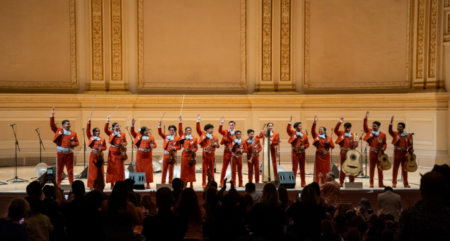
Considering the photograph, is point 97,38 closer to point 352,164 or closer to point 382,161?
point 352,164

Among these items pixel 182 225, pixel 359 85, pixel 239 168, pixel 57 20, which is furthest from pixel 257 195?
pixel 57 20

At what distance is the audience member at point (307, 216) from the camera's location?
423 centimetres

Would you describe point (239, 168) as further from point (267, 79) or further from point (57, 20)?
point (57, 20)

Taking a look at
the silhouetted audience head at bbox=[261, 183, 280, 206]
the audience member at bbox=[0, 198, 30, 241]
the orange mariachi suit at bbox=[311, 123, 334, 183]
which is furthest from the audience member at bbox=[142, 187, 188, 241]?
the orange mariachi suit at bbox=[311, 123, 334, 183]

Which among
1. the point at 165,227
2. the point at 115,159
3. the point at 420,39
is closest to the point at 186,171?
the point at 115,159

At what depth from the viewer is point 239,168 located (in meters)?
9.94

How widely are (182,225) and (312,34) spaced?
1133 centimetres

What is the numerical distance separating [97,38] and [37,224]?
10.1 metres

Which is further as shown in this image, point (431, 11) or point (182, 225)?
point (431, 11)

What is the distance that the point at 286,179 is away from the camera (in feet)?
30.5

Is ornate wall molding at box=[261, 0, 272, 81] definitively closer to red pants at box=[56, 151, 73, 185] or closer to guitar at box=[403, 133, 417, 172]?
Answer: guitar at box=[403, 133, 417, 172]

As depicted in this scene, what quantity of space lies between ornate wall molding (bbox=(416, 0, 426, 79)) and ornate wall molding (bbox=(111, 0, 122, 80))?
29.9ft

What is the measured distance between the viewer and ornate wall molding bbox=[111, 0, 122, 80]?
524 inches

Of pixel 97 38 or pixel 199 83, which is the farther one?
pixel 199 83
